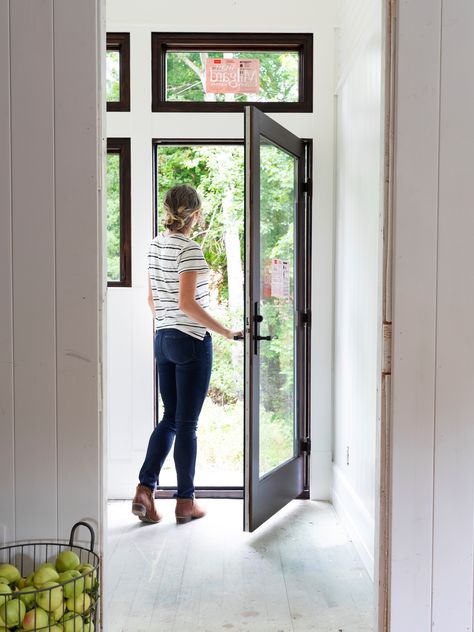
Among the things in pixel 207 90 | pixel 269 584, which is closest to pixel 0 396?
pixel 269 584

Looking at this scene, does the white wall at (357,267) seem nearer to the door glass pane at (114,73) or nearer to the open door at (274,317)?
the open door at (274,317)

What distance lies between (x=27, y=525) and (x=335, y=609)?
1.27m

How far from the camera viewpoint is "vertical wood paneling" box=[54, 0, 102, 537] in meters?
1.95

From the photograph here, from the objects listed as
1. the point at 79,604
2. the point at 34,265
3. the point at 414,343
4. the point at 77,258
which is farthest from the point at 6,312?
the point at 414,343

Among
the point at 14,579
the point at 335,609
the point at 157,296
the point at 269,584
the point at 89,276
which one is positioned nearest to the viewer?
the point at 14,579

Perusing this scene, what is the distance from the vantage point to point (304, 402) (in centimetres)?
395

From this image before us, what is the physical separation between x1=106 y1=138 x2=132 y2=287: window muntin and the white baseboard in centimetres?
164

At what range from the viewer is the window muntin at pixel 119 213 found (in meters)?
3.96

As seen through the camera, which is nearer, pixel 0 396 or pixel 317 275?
pixel 0 396

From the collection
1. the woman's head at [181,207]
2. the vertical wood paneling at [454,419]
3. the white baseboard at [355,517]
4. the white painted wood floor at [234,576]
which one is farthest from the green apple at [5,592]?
the woman's head at [181,207]

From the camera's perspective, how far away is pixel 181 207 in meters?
3.54

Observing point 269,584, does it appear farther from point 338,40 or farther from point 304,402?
point 338,40

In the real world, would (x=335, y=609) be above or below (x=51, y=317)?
below

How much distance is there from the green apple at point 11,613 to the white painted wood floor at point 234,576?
0.41m
